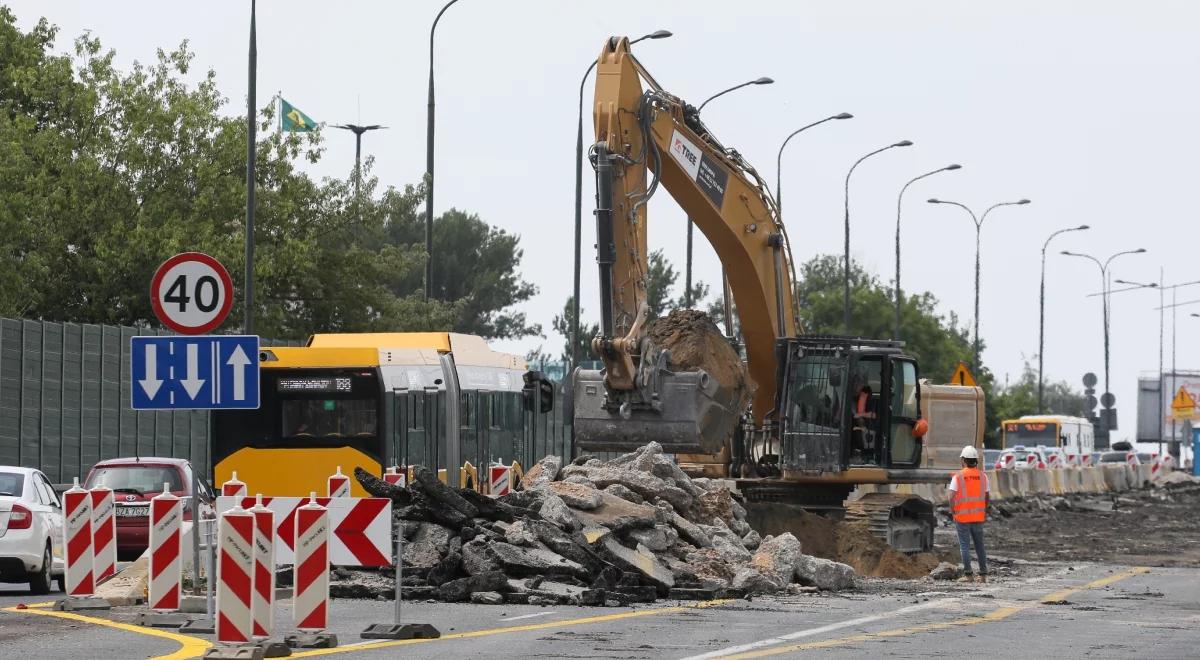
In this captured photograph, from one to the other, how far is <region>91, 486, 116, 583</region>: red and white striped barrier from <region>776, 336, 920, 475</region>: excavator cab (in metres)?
12.2

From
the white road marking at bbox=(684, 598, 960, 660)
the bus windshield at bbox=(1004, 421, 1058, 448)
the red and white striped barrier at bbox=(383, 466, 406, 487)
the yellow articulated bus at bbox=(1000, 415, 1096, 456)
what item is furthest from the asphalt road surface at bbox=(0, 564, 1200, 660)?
the bus windshield at bbox=(1004, 421, 1058, 448)

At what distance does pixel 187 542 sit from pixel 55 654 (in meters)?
5.33

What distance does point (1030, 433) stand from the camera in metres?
95.6

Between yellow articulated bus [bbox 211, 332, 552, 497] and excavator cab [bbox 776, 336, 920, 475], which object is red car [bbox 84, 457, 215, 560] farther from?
excavator cab [bbox 776, 336, 920, 475]

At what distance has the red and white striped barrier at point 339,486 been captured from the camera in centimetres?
2362

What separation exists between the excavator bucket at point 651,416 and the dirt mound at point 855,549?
3892mm

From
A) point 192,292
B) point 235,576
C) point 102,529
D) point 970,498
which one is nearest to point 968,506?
→ point 970,498

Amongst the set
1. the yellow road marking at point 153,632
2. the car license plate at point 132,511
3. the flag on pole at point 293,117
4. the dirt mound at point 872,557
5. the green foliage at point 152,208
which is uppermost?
the flag on pole at point 293,117

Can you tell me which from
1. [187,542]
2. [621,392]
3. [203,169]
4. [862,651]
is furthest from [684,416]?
[203,169]

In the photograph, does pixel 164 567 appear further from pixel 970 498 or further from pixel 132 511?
pixel 970 498

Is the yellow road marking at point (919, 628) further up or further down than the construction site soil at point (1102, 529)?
further up

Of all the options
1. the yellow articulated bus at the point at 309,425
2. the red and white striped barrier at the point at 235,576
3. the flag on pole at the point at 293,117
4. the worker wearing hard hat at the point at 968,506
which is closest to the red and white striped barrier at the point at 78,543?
the red and white striped barrier at the point at 235,576

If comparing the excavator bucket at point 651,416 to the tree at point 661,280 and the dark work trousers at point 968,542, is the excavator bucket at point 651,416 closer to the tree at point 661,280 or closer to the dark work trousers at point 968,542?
the dark work trousers at point 968,542

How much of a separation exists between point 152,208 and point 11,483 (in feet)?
79.3
